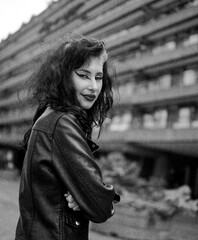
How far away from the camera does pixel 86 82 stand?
1.49 m

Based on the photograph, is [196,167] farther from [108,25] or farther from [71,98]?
[71,98]

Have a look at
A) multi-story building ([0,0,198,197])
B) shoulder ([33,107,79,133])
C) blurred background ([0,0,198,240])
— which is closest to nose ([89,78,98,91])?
shoulder ([33,107,79,133])

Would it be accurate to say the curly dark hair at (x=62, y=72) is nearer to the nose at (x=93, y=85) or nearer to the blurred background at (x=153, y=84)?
the nose at (x=93, y=85)

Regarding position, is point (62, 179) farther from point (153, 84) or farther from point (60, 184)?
point (153, 84)

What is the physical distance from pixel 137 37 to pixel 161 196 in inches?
771

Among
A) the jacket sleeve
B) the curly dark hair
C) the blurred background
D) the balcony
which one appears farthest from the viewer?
the blurred background

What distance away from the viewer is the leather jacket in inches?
48.2

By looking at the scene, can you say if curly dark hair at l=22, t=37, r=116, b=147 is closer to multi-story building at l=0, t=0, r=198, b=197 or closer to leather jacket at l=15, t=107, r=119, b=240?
leather jacket at l=15, t=107, r=119, b=240

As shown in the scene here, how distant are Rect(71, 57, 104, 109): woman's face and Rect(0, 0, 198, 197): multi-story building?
17.0 metres

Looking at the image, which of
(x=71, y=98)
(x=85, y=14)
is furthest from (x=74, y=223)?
(x=85, y=14)

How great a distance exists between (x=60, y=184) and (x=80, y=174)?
124mm

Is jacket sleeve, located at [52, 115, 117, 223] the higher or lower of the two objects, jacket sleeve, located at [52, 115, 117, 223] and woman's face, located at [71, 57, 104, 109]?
the lower

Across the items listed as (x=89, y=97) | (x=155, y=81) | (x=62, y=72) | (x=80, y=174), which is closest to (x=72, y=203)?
(x=80, y=174)

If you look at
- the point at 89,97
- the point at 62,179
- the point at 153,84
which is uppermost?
the point at 153,84
